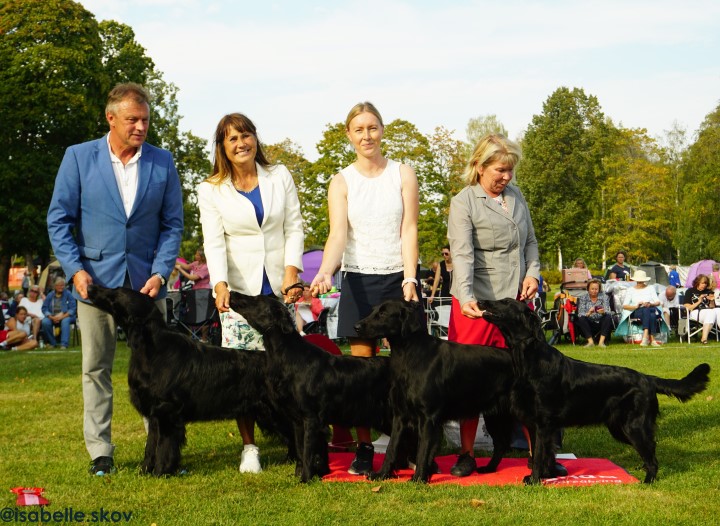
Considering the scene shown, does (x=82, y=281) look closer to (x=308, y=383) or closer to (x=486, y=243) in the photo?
(x=308, y=383)

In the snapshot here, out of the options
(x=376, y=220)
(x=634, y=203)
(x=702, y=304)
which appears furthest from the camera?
(x=634, y=203)

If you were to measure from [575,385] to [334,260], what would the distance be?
169cm

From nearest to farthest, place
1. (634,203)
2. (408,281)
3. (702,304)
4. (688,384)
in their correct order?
(688,384) < (408,281) < (702,304) < (634,203)

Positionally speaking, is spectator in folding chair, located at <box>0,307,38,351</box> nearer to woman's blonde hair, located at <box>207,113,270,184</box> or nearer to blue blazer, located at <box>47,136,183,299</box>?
blue blazer, located at <box>47,136,183,299</box>

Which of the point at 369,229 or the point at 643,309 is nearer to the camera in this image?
the point at 369,229

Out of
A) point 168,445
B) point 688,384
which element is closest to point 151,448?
point 168,445

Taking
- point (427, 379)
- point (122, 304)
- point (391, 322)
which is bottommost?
point (427, 379)

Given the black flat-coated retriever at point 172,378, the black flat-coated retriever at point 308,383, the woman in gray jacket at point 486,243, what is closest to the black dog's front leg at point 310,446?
the black flat-coated retriever at point 308,383

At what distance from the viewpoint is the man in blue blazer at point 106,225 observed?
16.3 ft

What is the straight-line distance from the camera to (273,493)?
4.57 meters

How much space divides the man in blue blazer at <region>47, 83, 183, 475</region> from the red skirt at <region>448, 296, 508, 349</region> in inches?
77.0

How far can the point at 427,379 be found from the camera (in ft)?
15.6

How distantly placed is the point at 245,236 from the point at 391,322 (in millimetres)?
1199

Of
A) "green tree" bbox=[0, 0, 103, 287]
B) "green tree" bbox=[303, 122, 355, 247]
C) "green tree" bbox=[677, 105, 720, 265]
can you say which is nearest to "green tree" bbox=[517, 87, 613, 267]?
"green tree" bbox=[677, 105, 720, 265]
